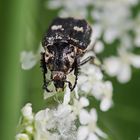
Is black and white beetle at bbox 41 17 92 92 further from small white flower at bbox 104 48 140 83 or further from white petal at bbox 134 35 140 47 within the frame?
white petal at bbox 134 35 140 47

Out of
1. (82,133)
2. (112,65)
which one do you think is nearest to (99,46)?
(112,65)

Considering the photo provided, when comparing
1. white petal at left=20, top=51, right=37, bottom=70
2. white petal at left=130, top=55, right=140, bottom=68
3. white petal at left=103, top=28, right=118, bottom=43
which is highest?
white petal at left=20, top=51, right=37, bottom=70

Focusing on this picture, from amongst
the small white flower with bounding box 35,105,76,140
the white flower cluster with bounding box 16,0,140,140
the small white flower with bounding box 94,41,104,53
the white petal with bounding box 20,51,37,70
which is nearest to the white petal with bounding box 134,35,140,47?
the white flower cluster with bounding box 16,0,140,140

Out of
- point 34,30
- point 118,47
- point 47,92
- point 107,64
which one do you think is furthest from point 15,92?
point 118,47

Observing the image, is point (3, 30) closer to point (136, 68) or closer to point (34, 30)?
point (34, 30)

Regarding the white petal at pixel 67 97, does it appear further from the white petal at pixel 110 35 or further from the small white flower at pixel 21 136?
the white petal at pixel 110 35

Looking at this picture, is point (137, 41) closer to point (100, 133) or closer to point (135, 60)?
point (135, 60)
